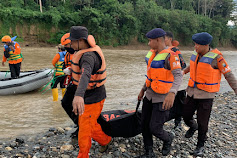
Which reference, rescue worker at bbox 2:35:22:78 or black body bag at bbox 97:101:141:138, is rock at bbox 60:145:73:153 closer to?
black body bag at bbox 97:101:141:138

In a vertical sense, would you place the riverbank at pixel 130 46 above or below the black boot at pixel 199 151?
above

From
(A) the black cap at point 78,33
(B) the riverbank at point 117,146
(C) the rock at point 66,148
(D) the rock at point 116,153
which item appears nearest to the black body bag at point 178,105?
(B) the riverbank at point 117,146

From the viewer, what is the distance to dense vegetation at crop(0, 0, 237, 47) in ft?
93.1

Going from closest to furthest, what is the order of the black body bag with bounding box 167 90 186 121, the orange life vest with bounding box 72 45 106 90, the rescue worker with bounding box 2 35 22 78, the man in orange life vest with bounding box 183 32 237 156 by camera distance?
the orange life vest with bounding box 72 45 106 90 → the man in orange life vest with bounding box 183 32 237 156 → the black body bag with bounding box 167 90 186 121 → the rescue worker with bounding box 2 35 22 78

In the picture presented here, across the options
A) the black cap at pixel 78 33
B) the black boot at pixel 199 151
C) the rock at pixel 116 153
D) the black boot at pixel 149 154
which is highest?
the black cap at pixel 78 33

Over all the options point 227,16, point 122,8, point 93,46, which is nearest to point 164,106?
point 93,46

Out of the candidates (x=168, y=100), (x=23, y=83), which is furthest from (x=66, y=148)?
(x=23, y=83)

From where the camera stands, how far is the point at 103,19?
31.5 m

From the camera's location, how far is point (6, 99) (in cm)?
691

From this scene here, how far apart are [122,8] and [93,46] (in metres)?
33.6

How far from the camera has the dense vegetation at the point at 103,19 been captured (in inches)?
1117

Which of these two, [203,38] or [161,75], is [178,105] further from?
[203,38]

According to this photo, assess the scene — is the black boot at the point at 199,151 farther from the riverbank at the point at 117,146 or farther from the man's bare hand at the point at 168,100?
the man's bare hand at the point at 168,100

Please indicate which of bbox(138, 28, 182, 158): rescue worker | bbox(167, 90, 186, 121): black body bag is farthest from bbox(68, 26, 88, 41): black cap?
bbox(167, 90, 186, 121): black body bag
